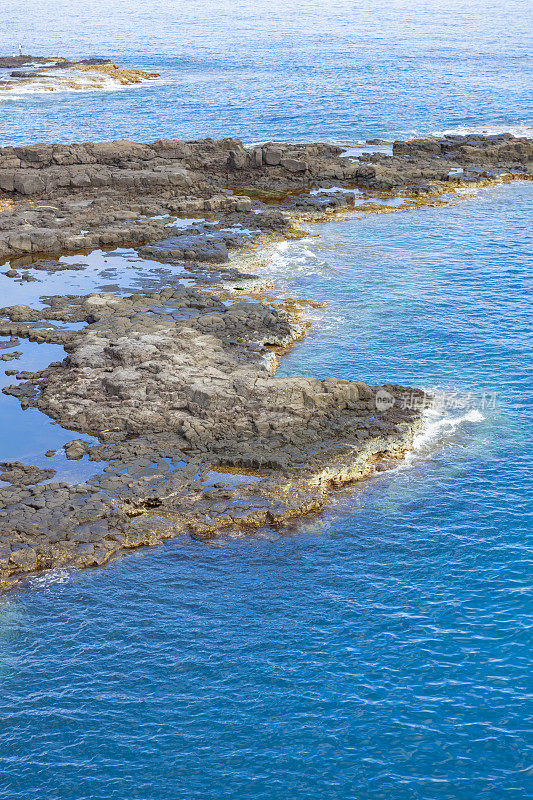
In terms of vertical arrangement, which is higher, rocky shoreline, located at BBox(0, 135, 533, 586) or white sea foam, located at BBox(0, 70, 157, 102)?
white sea foam, located at BBox(0, 70, 157, 102)

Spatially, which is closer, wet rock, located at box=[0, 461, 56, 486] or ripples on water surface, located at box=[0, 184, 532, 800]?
ripples on water surface, located at box=[0, 184, 532, 800]

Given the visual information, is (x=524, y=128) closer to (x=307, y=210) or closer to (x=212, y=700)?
(x=307, y=210)

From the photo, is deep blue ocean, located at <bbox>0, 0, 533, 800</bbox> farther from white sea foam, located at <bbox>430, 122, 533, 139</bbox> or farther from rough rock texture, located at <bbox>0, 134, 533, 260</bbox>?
white sea foam, located at <bbox>430, 122, 533, 139</bbox>

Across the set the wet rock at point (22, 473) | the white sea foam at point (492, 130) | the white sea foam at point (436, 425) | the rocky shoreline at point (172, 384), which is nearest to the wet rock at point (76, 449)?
the rocky shoreline at point (172, 384)

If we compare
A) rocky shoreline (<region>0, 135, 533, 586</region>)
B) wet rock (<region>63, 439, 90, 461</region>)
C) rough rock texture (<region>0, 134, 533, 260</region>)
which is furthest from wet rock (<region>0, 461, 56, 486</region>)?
rough rock texture (<region>0, 134, 533, 260</region>)

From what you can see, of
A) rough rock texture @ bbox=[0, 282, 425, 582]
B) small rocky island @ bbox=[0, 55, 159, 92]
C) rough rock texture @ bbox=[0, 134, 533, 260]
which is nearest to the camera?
rough rock texture @ bbox=[0, 282, 425, 582]

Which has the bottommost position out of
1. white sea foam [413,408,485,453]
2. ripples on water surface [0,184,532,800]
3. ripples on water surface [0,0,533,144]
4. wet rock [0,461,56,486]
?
ripples on water surface [0,184,532,800]
